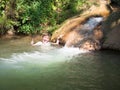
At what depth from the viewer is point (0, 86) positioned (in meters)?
9.55

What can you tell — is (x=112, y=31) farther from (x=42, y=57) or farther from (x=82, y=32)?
(x=42, y=57)

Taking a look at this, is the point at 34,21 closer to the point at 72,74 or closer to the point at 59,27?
the point at 59,27

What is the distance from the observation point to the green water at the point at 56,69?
963 cm

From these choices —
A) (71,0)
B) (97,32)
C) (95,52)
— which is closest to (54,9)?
(71,0)

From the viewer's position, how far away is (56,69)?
11102 mm

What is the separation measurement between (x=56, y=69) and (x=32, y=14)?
642 centimetres

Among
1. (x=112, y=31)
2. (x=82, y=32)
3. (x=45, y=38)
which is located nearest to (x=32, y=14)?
(x=45, y=38)

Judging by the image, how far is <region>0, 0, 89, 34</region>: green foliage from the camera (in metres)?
16.7

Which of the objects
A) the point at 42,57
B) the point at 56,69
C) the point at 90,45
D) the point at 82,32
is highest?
the point at 82,32

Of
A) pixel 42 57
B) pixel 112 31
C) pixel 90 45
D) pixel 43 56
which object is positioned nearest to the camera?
pixel 42 57

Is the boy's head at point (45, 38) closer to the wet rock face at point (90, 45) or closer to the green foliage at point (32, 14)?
the green foliage at point (32, 14)

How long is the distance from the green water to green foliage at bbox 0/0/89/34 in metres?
2.65

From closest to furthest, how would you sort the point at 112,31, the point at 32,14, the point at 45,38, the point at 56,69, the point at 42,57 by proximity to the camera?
the point at 56,69, the point at 42,57, the point at 112,31, the point at 45,38, the point at 32,14

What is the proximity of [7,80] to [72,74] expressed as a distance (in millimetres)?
2212
